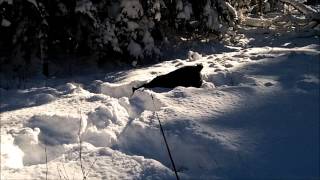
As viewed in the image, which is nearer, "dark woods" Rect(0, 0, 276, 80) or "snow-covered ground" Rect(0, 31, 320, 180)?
"snow-covered ground" Rect(0, 31, 320, 180)

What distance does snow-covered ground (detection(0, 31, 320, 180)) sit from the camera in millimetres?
4598

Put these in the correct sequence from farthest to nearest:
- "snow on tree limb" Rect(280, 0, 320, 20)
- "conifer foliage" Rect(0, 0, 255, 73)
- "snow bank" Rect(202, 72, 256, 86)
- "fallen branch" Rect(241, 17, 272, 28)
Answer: "fallen branch" Rect(241, 17, 272, 28) → "snow on tree limb" Rect(280, 0, 320, 20) → "conifer foliage" Rect(0, 0, 255, 73) → "snow bank" Rect(202, 72, 256, 86)

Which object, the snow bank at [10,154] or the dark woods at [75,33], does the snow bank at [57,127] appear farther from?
the dark woods at [75,33]

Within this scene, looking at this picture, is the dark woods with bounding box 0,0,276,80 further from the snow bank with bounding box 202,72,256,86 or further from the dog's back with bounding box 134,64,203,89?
the snow bank with bounding box 202,72,256,86

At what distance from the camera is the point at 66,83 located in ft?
25.4

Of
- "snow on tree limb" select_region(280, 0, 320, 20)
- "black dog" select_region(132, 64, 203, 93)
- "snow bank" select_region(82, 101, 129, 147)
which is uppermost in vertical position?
"snow on tree limb" select_region(280, 0, 320, 20)

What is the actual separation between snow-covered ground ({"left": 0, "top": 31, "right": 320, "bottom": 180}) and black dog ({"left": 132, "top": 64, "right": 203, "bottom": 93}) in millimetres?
Answer: 197

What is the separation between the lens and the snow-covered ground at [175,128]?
4598mm

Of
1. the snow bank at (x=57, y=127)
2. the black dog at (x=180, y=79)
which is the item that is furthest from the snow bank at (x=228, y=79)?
the snow bank at (x=57, y=127)

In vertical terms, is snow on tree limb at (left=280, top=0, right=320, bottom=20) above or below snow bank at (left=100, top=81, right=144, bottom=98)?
above

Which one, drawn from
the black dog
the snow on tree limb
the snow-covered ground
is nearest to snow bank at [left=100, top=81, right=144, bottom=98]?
the snow-covered ground

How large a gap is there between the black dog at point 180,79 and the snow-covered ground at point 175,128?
0.65 feet

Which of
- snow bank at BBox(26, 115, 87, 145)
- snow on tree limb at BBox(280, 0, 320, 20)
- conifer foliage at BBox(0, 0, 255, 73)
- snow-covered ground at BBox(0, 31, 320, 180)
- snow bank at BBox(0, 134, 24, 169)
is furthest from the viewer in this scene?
snow on tree limb at BBox(280, 0, 320, 20)

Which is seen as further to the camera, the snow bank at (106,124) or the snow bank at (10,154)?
the snow bank at (106,124)
